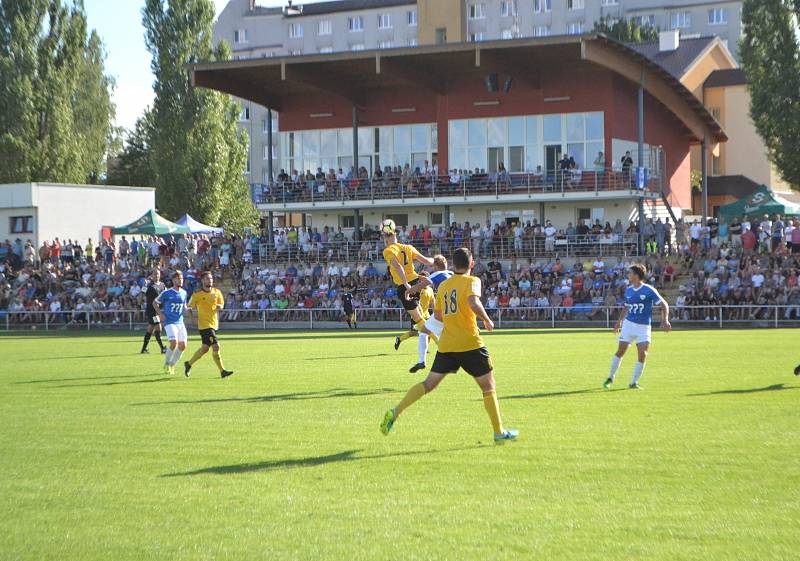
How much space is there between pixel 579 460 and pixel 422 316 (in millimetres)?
8976

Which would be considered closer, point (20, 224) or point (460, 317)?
point (460, 317)

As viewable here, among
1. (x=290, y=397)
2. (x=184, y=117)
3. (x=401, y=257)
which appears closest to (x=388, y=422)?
(x=290, y=397)

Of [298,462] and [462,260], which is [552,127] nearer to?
[462,260]

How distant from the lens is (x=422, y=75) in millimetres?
46875

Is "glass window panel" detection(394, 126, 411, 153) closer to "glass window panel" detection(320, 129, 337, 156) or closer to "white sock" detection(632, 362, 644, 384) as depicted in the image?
"glass window panel" detection(320, 129, 337, 156)

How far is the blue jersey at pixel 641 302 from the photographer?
15312 mm

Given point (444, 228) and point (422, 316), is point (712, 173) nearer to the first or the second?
point (444, 228)

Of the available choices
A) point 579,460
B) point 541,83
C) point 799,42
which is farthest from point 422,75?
point 579,460

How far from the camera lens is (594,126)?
45938 mm

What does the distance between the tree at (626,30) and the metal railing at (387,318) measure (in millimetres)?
44944

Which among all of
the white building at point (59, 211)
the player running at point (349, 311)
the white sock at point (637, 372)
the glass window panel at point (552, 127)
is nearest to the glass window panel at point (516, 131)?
the glass window panel at point (552, 127)

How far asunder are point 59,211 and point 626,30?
46.2 m

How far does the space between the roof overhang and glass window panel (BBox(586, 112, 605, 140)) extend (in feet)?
7.38

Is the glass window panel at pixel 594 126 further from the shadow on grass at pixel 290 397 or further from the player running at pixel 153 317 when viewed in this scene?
the shadow on grass at pixel 290 397
